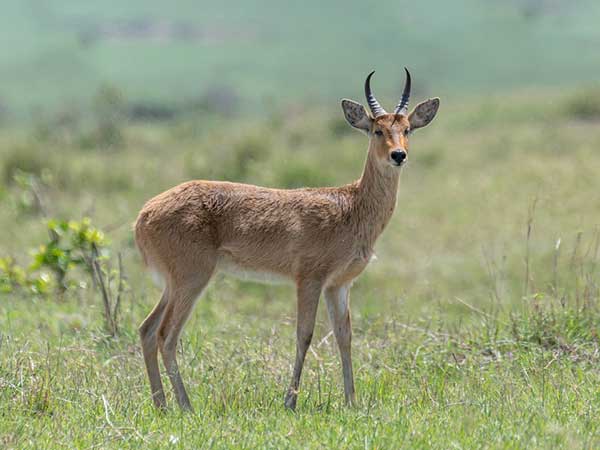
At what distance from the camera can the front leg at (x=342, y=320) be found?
698cm

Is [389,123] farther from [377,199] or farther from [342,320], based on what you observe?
[342,320]

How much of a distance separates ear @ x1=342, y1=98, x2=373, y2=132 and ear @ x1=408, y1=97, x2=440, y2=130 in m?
0.31

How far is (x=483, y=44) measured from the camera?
174 ft

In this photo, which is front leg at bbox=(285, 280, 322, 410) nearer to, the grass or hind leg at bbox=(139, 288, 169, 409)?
the grass

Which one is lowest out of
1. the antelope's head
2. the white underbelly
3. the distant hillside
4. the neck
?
the distant hillside

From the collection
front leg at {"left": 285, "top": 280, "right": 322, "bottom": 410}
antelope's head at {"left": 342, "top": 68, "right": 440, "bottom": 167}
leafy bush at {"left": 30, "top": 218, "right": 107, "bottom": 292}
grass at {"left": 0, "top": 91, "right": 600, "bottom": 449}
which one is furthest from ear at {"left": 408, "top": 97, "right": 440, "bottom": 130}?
leafy bush at {"left": 30, "top": 218, "right": 107, "bottom": 292}

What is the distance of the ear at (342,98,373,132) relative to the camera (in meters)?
7.35

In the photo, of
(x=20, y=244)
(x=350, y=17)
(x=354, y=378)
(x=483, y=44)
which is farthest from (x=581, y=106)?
(x=350, y=17)

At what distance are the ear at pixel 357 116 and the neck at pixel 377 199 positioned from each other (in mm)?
216

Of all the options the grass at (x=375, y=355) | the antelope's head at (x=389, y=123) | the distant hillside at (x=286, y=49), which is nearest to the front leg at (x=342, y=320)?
the grass at (x=375, y=355)

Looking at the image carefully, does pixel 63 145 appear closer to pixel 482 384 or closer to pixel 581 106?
pixel 581 106

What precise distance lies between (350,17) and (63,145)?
37753 millimetres

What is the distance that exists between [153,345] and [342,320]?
1314mm

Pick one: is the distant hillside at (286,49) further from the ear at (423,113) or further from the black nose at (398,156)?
the black nose at (398,156)
